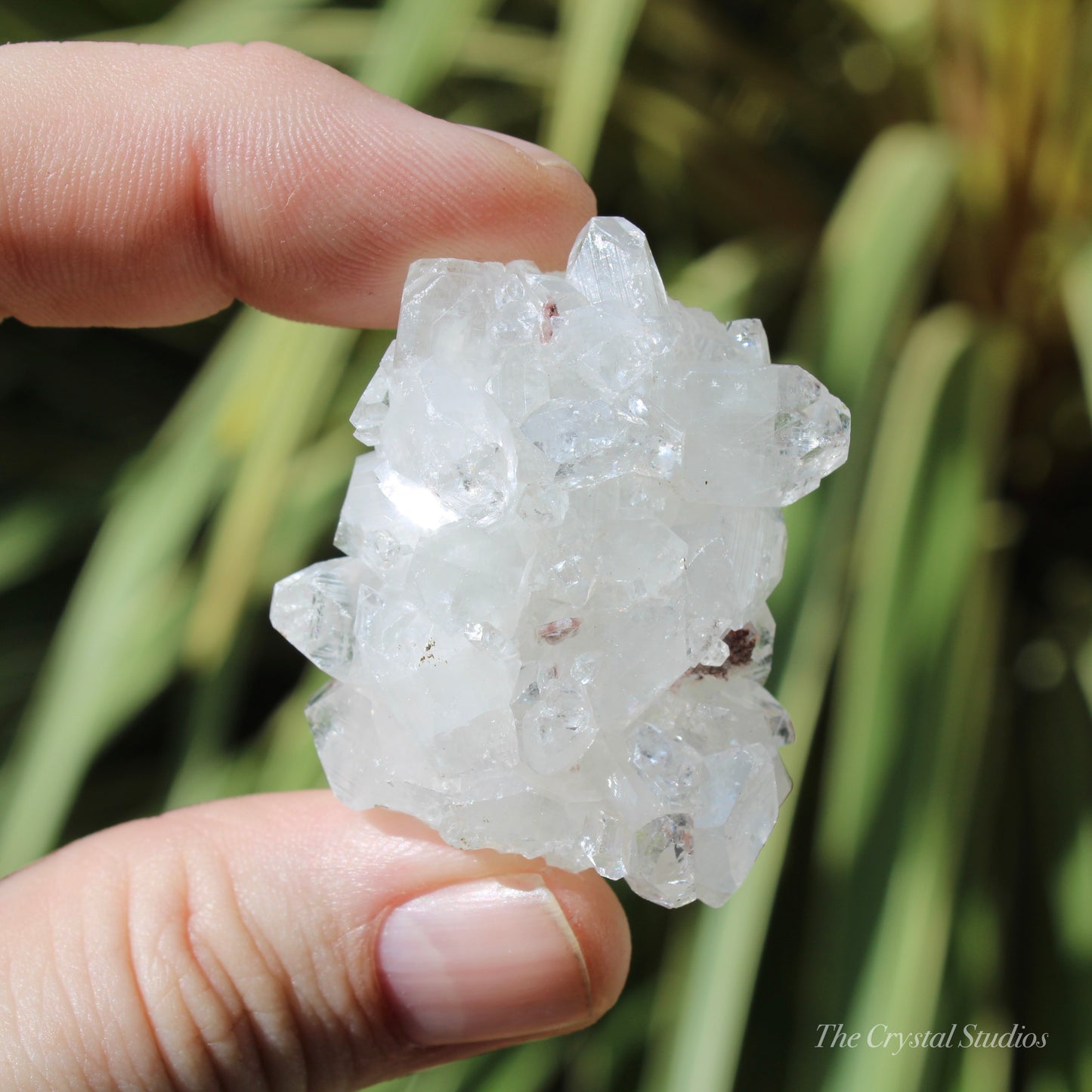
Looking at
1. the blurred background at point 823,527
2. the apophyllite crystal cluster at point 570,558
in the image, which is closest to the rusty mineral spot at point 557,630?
the apophyllite crystal cluster at point 570,558

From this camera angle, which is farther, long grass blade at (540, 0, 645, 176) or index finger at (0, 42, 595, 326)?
long grass blade at (540, 0, 645, 176)

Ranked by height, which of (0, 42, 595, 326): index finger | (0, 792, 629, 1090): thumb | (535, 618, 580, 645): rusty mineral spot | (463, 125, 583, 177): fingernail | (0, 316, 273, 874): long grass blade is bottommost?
(0, 316, 273, 874): long grass blade

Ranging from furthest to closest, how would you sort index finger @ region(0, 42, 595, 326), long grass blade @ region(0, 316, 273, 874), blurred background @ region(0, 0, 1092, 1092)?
1. long grass blade @ region(0, 316, 273, 874)
2. blurred background @ region(0, 0, 1092, 1092)
3. index finger @ region(0, 42, 595, 326)

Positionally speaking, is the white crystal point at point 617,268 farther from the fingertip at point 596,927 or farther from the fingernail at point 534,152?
the fingertip at point 596,927

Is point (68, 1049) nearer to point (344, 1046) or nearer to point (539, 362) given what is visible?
point (344, 1046)

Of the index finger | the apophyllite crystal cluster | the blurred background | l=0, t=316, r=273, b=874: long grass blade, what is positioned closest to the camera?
the apophyllite crystal cluster

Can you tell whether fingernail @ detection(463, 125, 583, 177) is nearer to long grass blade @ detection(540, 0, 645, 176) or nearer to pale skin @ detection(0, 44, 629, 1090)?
pale skin @ detection(0, 44, 629, 1090)

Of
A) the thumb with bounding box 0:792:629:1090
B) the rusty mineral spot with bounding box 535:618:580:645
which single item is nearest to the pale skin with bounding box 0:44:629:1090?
the thumb with bounding box 0:792:629:1090
